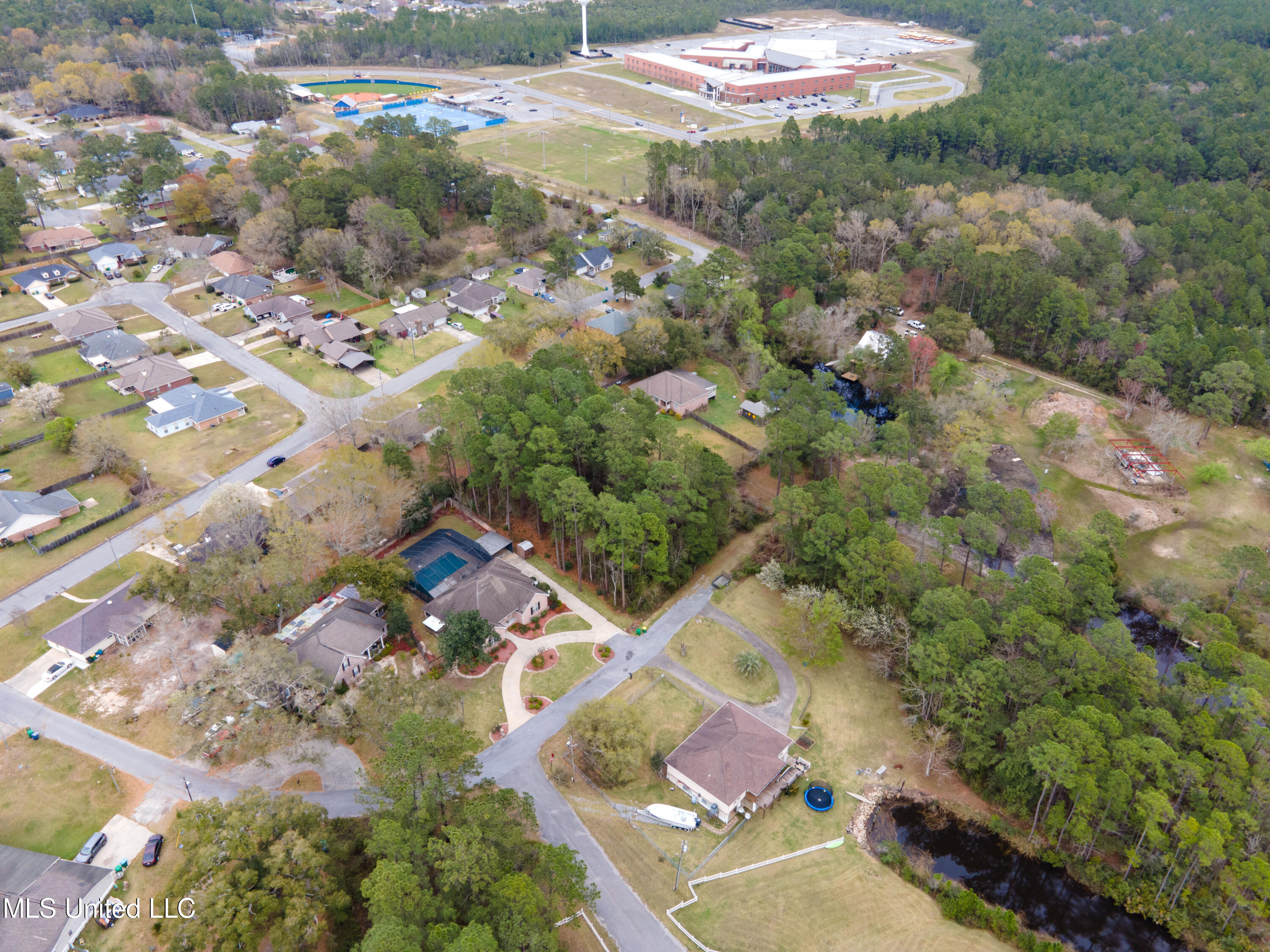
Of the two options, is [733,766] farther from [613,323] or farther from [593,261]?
[593,261]

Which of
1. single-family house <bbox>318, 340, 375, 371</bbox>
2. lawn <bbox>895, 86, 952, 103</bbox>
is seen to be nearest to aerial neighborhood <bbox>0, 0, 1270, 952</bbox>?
single-family house <bbox>318, 340, 375, 371</bbox>

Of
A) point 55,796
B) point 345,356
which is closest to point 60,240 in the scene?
point 345,356

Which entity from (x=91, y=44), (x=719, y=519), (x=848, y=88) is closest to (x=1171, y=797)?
(x=719, y=519)

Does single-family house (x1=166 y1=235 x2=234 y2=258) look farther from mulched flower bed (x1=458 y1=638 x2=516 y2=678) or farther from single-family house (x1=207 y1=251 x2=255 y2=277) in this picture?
mulched flower bed (x1=458 y1=638 x2=516 y2=678)

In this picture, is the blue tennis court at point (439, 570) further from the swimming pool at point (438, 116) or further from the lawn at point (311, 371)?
the swimming pool at point (438, 116)

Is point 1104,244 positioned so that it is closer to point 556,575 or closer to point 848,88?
point 556,575

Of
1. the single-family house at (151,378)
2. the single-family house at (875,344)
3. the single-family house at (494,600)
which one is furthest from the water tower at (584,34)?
the single-family house at (494,600)
